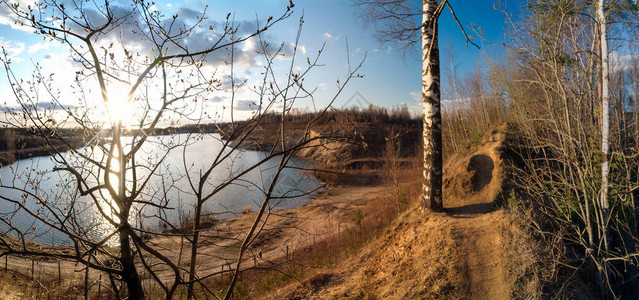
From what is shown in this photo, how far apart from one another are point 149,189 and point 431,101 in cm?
492

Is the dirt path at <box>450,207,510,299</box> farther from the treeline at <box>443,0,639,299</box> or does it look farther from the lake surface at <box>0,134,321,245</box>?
the lake surface at <box>0,134,321,245</box>

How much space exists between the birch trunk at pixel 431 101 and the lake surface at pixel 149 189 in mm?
2408

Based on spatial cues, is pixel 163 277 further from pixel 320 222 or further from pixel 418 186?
pixel 418 186

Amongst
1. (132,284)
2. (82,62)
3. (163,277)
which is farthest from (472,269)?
(163,277)

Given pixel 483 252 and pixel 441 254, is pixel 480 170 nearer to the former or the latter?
pixel 483 252

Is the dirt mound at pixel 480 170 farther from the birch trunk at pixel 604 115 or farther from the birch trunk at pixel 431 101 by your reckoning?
the birch trunk at pixel 604 115

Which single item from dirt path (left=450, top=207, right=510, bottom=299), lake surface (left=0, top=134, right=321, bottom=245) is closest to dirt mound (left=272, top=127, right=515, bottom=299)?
dirt path (left=450, top=207, right=510, bottom=299)

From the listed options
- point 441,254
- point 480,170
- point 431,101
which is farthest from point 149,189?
point 480,170

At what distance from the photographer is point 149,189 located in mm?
4539

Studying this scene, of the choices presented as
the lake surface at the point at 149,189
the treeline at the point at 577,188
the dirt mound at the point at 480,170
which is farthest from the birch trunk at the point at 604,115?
the lake surface at the point at 149,189

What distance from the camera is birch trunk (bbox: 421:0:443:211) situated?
609cm

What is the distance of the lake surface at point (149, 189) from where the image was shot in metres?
3.18

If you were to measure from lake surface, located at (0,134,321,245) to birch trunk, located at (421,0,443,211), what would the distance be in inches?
94.8

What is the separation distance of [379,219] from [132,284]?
23.8 feet
